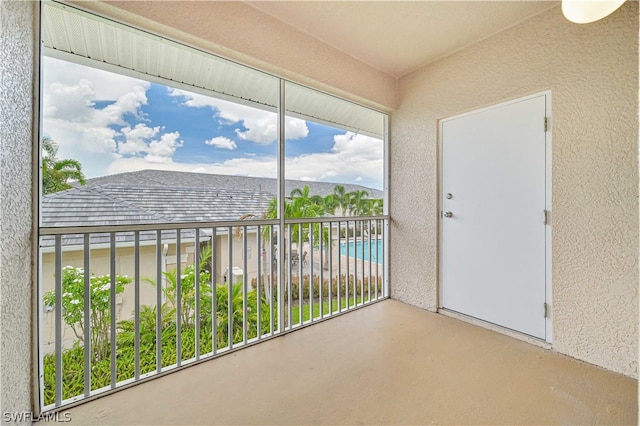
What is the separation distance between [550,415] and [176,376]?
→ 6.95ft

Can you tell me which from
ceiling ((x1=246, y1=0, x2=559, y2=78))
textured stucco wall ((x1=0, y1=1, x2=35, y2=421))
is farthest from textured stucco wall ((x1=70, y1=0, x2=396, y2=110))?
textured stucco wall ((x1=0, y1=1, x2=35, y2=421))

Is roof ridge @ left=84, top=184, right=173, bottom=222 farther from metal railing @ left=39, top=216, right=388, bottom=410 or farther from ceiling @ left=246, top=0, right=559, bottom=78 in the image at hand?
ceiling @ left=246, top=0, right=559, bottom=78

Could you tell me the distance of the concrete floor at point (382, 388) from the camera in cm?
139

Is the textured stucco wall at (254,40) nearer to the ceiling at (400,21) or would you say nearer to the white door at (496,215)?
the ceiling at (400,21)

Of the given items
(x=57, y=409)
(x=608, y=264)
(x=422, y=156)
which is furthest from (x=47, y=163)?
(x=608, y=264)

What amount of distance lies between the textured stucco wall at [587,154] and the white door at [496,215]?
0.12 m

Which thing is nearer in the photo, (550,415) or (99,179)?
(550,415)

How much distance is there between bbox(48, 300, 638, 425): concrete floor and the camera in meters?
1.39

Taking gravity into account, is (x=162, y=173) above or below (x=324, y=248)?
above

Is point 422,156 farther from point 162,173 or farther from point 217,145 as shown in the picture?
point 162,173

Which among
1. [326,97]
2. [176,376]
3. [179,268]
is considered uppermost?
[326,97]

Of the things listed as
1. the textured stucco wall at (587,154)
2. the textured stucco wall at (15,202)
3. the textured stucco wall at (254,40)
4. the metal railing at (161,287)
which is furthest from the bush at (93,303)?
the textured stucco wall at (587,154)

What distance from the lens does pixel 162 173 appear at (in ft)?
6.17

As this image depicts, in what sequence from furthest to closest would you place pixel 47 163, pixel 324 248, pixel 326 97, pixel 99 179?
1. pixel 324 248
2. pixel 326 97
3. pixel 99 179
4. pixel 47 163
